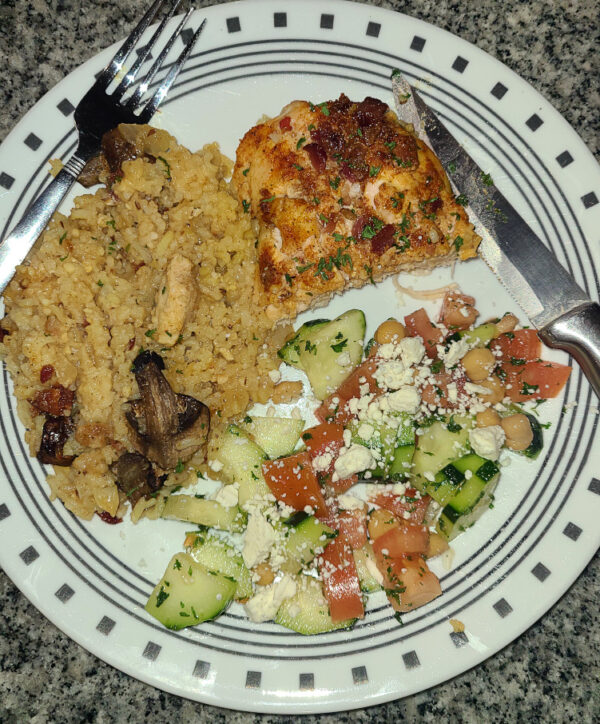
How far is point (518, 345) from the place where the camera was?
308 centimetres

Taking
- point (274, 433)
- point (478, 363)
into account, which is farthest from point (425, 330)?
point (274, 433)

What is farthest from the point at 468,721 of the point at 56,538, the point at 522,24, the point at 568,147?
the point at 522,24

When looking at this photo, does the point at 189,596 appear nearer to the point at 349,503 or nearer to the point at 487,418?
the point at 349,503

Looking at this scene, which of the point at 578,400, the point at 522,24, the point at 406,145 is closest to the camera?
the point at 406,145

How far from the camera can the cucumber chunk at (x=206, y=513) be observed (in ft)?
9.77

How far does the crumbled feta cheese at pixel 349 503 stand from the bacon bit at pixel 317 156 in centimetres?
176

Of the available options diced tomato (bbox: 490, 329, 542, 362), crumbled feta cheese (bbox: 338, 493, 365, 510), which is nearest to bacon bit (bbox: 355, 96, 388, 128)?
diced tomato (bbox: 490, 329, 542, 362)

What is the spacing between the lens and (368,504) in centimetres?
310

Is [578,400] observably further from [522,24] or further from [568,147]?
[522,24]

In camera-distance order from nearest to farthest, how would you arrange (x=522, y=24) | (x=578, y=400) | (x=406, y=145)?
(x=406, y=145) < (x=578, y=400) < (x=522, y=24)

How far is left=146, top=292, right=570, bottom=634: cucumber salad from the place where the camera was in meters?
2.88

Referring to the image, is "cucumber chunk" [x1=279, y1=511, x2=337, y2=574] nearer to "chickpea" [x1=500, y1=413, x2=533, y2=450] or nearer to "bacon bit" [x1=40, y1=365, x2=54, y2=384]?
"chickpea" [x1=500, y1=413, x2=533, y2=450]

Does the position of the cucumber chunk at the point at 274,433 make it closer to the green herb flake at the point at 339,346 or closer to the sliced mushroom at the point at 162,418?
the sliced mushroom at the point at 162,418

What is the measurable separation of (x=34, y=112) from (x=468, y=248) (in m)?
2.62
